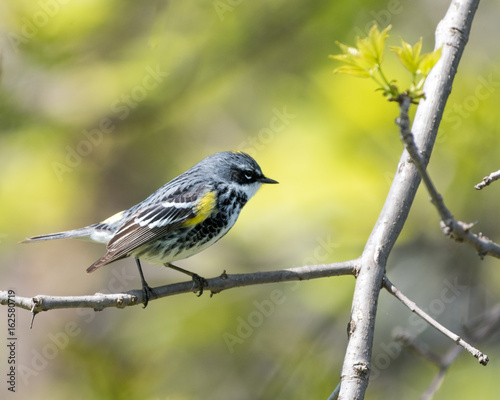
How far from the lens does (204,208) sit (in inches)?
155

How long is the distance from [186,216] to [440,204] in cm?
236

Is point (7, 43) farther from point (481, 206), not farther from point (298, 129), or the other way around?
point (481, 206)

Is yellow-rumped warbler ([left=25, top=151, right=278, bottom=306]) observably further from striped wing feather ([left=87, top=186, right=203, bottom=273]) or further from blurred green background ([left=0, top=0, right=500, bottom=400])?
blurred green background ([left=0, top=0, right=500, bottom=400])

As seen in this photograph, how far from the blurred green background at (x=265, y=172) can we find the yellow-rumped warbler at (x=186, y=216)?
0.26 metres

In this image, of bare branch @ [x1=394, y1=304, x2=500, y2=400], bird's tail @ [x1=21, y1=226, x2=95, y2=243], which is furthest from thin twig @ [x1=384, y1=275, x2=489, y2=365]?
bird's tail @ [x1=21, y1=226, x2=95, y2=243]

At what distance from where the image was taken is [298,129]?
14.0 feet

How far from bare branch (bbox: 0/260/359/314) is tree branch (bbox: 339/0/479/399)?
0.13 metres

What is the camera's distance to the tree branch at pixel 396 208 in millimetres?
2357

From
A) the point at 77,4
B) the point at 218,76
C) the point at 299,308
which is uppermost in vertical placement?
the point at 218,76

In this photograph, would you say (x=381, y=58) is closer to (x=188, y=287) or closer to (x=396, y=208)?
(x=396, y=208)

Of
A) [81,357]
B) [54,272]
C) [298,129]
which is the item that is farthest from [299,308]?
[54,272]

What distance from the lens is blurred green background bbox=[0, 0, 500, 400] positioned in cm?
391

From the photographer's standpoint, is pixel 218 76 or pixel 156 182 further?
pixel 156 182

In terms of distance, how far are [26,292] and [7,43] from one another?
2.22 meters
